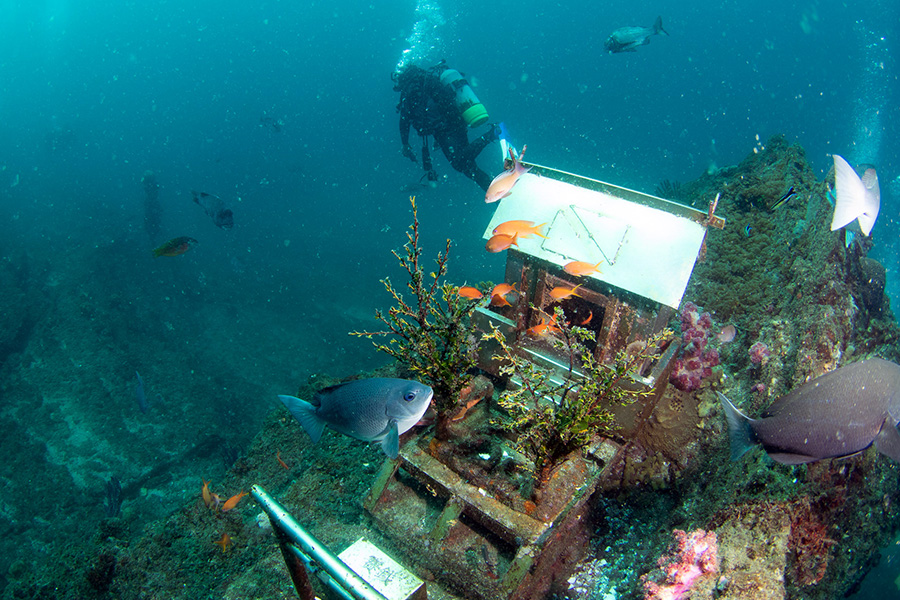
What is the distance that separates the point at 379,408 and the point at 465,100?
11.2 m

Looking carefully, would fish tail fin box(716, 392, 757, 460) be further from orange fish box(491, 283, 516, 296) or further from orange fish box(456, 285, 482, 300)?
orange fish box(456, 285, 482, 300)

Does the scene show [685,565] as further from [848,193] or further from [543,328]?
[848,193]

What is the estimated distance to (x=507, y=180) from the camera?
13.7 ft

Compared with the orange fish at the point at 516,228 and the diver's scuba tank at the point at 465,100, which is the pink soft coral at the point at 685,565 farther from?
the diver's scuba tank at the point at 465,100

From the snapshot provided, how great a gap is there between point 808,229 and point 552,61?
136 meters

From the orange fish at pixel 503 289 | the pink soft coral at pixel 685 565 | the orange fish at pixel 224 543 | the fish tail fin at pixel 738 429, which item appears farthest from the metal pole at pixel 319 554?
the orange fish at pixel 224 543

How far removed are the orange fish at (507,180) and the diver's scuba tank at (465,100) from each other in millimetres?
8145

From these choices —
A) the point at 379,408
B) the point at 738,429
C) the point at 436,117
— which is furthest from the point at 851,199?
the point at 436,117

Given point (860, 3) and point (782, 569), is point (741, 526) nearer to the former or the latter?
point (782, 569)

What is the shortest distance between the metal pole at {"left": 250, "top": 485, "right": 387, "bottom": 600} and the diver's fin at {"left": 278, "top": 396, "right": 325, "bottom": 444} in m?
1.17

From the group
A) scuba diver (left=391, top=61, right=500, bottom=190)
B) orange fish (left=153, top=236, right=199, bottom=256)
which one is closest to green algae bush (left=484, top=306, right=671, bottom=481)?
orange fish (left=153, top=236, right=199, bottom=256)

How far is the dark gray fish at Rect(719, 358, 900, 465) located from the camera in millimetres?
2268

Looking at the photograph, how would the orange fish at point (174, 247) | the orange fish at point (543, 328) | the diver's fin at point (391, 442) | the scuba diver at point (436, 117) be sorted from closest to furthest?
1. the diver's fin at point (391, 442)
2. the orange fish at point (543, 328)
3. the orange fish at point (174, 247)
4. the scuba diver at point (436, 117)

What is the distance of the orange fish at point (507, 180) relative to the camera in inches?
163
